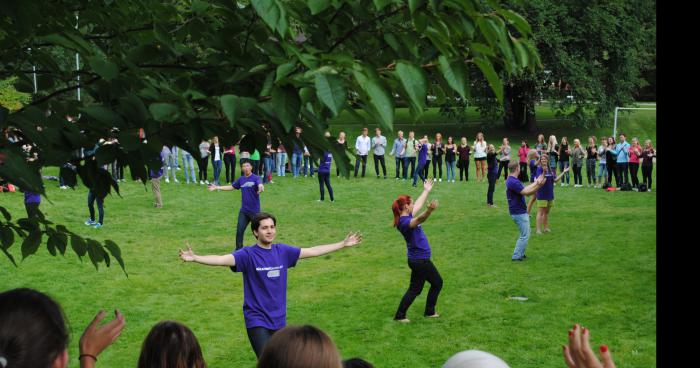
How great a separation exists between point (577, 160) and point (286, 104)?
28601 millimetres

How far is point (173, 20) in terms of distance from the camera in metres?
4.61

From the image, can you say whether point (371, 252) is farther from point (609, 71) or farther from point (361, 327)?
point (609, 71)

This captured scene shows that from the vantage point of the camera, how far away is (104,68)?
3.25 m

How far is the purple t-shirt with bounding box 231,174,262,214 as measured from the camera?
17141 mm

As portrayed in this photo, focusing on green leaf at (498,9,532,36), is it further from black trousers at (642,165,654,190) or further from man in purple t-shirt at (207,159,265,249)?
black trousers at (642,165,654,190)

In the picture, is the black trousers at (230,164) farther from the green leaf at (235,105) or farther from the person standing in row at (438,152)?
the green leaf at (235,105)

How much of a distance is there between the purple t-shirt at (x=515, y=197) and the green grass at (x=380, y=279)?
1.18 metres

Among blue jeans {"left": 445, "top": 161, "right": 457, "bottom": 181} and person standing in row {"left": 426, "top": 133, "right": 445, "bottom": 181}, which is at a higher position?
person standing in row {"left": 426, "top": 133, "right": 445, "bottom": 181}

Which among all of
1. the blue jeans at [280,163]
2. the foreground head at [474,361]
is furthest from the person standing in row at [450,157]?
the foreground head at [474,361]

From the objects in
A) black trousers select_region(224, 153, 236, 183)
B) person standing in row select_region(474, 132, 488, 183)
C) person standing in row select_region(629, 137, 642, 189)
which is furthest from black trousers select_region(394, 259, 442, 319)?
person standing in row select_region(474, 132, 488, 183)

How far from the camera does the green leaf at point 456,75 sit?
8.96ft

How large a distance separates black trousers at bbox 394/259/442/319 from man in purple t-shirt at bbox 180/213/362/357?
372 cm
